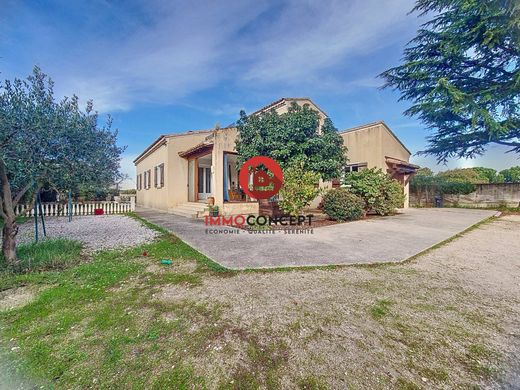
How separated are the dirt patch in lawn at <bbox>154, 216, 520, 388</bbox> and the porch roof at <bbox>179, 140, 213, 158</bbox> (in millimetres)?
9000

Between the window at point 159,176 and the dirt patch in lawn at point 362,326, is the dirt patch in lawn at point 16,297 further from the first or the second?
the window at point 159,176

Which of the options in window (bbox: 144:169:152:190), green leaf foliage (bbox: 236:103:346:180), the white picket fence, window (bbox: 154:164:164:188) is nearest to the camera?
green leaf foliage (bbox: 236:103:346:180)

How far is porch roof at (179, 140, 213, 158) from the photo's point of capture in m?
11.7

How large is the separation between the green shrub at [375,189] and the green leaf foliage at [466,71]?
22.8 ft

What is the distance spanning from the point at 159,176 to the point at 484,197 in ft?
82.9

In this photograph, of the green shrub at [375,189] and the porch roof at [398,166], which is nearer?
the green shrub at [375,189]

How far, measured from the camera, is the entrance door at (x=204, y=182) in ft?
48.4

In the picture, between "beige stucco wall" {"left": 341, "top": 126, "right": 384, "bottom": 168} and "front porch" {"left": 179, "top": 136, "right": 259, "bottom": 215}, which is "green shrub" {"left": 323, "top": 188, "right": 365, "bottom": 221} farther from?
"beige stucco wall" {"left": 341, "top": 126, "right": 384, "bottom": 168}

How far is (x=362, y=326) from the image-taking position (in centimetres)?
256

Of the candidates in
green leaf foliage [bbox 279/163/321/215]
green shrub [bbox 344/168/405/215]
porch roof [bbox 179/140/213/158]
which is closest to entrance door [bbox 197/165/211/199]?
porch roof [bbox 179/140/213/158]

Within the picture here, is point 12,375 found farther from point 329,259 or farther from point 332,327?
point 329,259

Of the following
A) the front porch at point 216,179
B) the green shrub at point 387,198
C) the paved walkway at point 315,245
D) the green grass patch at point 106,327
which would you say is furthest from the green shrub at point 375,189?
the green grass patch at point 106,327

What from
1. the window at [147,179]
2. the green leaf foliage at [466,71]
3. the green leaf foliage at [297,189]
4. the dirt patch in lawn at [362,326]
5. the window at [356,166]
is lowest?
the dirt patch in lawn at [362,326]

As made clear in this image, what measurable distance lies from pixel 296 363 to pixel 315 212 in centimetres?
1207
